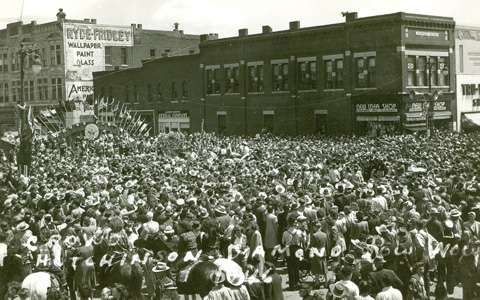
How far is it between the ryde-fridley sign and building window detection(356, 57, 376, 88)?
1276 mm

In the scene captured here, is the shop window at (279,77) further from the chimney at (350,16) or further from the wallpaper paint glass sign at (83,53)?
the wallpaper paint glass sign at (83,53)

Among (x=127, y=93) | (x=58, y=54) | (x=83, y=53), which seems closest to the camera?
(x=127, y=93)

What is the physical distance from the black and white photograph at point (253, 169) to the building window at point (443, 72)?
0.12 m

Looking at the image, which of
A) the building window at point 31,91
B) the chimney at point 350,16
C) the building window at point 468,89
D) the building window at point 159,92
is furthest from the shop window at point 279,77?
the building window at point 31,91

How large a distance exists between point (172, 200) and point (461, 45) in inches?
1338

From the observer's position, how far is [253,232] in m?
13.7

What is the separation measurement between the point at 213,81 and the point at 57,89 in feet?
59.1

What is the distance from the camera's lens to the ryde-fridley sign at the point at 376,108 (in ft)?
133

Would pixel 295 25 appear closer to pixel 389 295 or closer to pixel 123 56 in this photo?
pixel 123 56

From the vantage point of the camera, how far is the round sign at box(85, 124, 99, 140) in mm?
37938

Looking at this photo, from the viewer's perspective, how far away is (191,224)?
45.1 feet

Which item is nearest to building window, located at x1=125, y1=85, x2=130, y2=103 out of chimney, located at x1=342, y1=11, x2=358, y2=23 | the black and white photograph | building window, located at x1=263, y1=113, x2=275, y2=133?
the black and white photograph

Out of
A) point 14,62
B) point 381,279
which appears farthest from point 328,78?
point 14,62

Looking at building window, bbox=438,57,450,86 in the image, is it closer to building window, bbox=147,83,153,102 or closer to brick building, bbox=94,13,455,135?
brick building, bbox=94,13,455,135
